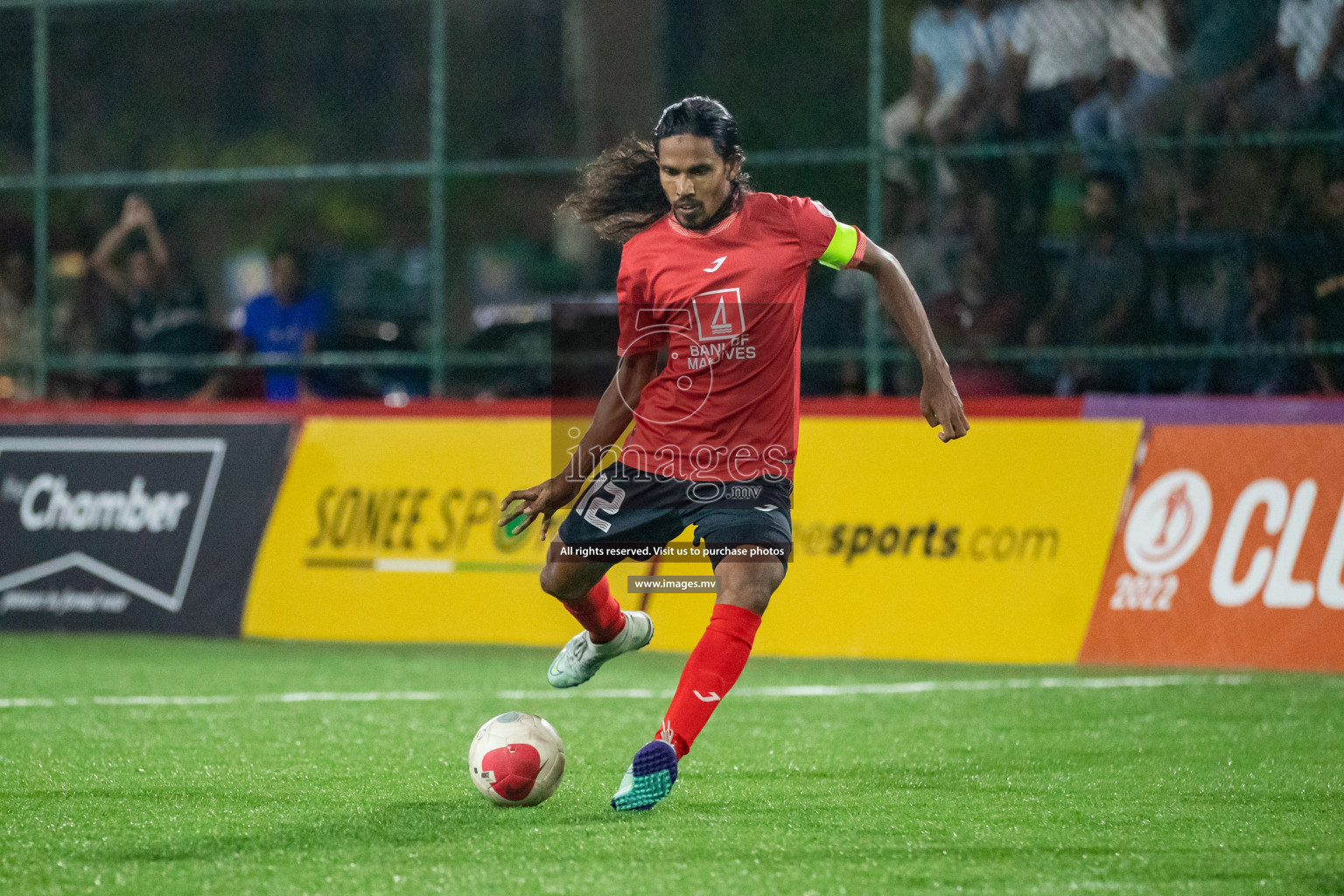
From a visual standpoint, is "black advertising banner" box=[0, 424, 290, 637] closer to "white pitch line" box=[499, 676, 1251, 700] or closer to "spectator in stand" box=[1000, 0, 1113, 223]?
"white pitch line" box=[499, 676, 1251, 700]

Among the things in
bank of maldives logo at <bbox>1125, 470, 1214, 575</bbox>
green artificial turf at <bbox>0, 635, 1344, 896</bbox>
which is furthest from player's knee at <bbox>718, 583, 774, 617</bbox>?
bank of maldives logo at <bbox>1125, 470, 1214, 575</bbox>

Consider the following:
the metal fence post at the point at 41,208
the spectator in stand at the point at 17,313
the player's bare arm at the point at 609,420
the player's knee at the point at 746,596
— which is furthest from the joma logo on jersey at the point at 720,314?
the spectator in stand at the point at 17,313

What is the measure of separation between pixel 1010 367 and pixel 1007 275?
2.03ft

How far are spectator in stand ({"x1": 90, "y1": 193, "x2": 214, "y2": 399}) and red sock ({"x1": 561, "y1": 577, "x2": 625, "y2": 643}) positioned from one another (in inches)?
290

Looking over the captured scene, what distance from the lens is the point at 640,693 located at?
29.8ft

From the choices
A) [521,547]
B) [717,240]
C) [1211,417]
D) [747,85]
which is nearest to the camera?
[717,240]

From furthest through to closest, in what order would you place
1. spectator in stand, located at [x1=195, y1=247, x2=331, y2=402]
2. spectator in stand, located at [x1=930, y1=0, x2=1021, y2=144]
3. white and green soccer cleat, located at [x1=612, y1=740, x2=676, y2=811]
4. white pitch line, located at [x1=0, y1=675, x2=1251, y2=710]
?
1. spectator in stand, located at [x1=195, y1=247, x2=331, y2=402]
2. spectator in stand, located at [x1=930, y1=0, x2=1021, y2=144]
3. white pitch line, located at [x1=0, y1=675, x2=1251, y2=710]
4. white and green soccer cleat, located at [x1=612, y1=740, x2=676, y2=811]

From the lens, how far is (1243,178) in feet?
36.5

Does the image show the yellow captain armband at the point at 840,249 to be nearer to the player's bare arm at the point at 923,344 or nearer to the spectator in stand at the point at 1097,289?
the player's bare arm at the point at 923,344

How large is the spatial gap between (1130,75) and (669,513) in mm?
6482

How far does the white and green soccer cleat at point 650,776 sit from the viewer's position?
560cm

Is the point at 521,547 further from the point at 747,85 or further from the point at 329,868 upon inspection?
the point at 747,85

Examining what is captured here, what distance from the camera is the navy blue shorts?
19.6ft

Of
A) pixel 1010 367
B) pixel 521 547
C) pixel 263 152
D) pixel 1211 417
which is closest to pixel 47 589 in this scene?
pixel 521 547
